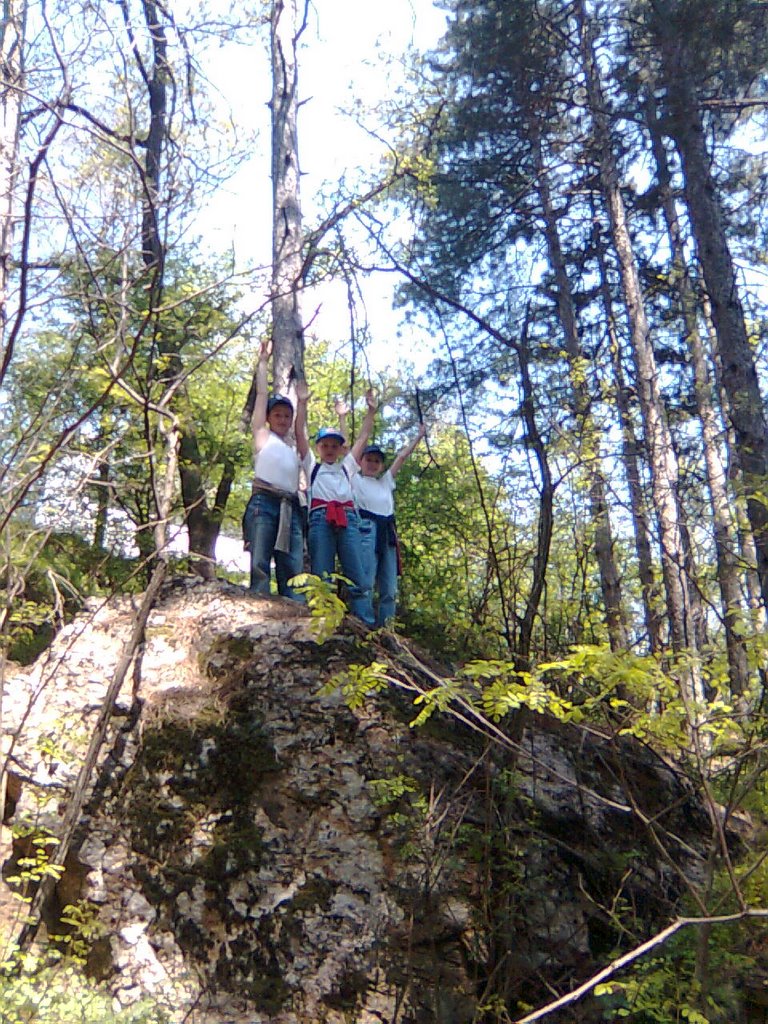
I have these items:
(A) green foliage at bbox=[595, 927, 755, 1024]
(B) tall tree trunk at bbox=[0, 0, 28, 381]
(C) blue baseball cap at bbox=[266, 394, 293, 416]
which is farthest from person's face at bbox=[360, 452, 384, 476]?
(A) green foliage at bbox=[595, 927, 755, 1024]

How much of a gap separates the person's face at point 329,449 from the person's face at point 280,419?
335 millimetres

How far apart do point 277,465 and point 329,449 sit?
398 mm

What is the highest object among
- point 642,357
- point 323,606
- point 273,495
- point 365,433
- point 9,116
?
point 9,116

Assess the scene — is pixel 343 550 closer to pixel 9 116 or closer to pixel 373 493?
pixel 373 493

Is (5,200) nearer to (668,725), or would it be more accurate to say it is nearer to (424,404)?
(668,725)

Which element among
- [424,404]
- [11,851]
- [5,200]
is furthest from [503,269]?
[11,851]

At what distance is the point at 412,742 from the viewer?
15.9ft

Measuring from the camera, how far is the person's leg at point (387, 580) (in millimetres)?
6590

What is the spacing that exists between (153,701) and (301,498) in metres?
2.07

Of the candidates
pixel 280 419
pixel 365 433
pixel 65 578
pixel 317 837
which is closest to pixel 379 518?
pixel 365 433

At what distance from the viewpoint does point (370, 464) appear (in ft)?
21.6

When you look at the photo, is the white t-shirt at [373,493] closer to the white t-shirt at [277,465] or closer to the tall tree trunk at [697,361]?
the white t-shirt at [277,465]

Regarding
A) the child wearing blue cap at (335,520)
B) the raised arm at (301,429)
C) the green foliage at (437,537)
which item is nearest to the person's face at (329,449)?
the child wearing blue cap at (335,520)

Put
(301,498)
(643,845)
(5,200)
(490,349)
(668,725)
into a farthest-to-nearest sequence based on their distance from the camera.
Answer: (490,349)
(301,498)
(5,200)
(643,845)
(668,725)
